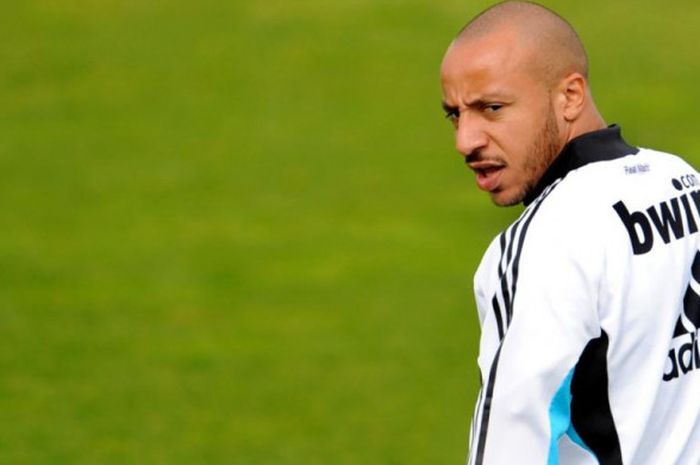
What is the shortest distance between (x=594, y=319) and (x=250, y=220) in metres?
9.25

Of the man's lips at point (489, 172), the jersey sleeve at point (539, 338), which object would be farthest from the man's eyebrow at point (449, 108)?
the jersey sleeve at point (539, 338)

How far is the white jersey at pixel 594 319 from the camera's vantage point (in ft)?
10.4

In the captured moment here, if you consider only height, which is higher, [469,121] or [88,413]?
[88,413]

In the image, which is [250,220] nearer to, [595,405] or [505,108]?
[505,108]

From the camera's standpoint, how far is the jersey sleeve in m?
3.14

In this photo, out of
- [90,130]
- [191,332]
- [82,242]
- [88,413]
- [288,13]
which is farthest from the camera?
[288,13]

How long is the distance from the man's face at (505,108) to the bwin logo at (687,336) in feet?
1.19

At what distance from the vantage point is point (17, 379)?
9.42 m

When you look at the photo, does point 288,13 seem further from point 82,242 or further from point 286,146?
point 82,242

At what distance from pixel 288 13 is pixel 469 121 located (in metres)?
12.9

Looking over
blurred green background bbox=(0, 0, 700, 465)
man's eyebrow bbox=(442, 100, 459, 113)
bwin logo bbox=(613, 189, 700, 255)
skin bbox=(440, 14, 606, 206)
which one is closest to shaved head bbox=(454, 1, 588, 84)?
skin bbox=(440, 14, 606, 206)

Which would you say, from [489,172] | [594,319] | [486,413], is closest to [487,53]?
[489,172]

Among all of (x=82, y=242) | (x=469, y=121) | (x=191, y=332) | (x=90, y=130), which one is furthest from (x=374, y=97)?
(x=469, y=121)

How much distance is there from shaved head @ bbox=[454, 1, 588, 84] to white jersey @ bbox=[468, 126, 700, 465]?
146 mm
